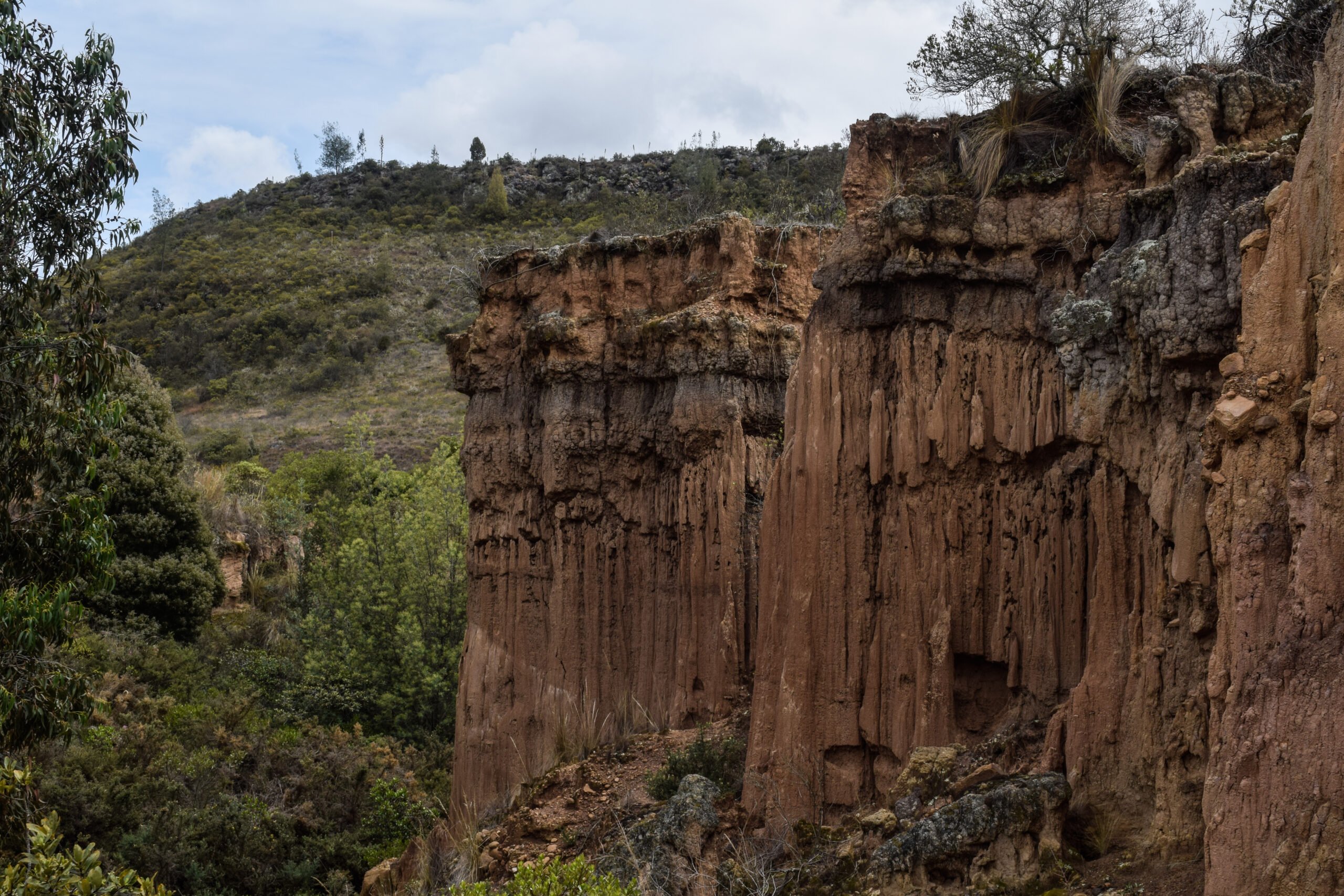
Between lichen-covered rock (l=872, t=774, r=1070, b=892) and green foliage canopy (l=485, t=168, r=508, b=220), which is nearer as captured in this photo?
lichen-covered rock (l=872, t=774, r=1070, b=892)

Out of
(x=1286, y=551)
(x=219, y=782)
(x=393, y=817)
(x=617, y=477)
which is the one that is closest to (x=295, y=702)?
(x=219, y=782)

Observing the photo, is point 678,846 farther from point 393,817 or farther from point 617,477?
point 393,817

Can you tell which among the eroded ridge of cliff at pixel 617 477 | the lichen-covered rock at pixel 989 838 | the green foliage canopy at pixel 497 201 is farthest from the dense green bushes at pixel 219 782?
the green foliage canopy at pixel 497 201

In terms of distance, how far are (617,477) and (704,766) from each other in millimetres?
4453

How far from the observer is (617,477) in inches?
628

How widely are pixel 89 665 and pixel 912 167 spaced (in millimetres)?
18913

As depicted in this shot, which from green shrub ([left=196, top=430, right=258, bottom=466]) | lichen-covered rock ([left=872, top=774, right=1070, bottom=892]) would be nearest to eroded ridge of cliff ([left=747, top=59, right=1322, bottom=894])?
lichen-covered rock ([left=872, top=774, right=1070, bottom=892])

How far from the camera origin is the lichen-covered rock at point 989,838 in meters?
7.86

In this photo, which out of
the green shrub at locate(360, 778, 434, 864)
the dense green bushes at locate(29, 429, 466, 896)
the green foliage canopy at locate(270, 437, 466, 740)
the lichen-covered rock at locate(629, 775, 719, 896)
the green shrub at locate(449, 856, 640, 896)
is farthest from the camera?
the green foliage canopy at locate(270, 437, 466, 740)

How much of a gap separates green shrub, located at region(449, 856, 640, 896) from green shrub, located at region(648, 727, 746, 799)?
2134mm

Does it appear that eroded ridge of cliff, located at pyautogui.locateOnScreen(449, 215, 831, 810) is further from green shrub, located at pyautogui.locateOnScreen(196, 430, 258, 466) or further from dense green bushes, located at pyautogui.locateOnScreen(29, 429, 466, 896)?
green shrub, located at pyautogui.locateOnScreen(196, 430, 258, 466)

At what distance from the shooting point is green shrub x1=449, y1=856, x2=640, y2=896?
9.12 meters

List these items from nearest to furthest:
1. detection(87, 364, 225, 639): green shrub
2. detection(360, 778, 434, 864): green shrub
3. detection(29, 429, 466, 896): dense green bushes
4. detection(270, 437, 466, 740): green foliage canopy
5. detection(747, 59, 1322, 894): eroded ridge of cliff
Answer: detection(747, 59, 1322, 894): eroded ridge of cliff, detection(29, 429, 466, 896): dense green bushes, detection(360, 778, 434, 864): green shrub, detection(270, 437, 466, 740): green foliage canopy, detection(87, 364, 225, 639): green shrub

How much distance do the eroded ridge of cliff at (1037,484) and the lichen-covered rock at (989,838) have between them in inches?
11.4
